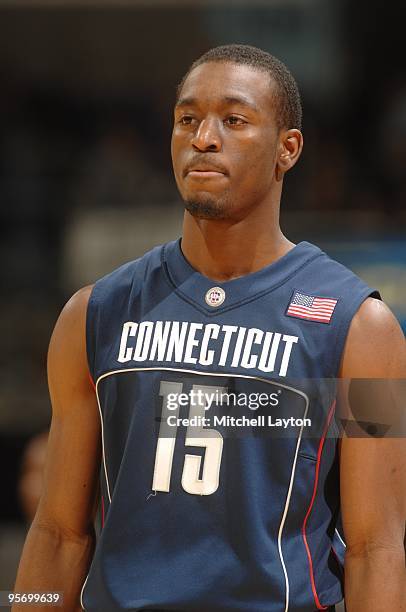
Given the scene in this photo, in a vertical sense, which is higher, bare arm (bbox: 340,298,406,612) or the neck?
the neck

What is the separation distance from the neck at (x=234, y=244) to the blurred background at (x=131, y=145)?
331cm

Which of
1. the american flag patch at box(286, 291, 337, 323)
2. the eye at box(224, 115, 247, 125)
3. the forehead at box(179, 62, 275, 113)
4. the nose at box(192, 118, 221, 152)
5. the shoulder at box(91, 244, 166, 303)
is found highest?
the forehead at box(179, 62, 275, 113)

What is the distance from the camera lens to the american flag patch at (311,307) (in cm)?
265

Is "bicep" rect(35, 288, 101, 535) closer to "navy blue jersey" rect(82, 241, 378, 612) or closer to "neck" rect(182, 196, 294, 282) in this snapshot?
"navy blue jersey" rect(82, 241, 378, 612)

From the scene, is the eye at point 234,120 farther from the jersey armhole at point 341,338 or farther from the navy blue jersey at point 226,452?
the jersey armhole at point 341,338

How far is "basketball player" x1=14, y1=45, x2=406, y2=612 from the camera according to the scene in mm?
2598

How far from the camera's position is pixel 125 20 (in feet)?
32.0

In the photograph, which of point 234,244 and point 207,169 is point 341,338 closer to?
point 234,244

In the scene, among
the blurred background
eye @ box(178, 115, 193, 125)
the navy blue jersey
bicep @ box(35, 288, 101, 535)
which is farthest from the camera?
the blurred background

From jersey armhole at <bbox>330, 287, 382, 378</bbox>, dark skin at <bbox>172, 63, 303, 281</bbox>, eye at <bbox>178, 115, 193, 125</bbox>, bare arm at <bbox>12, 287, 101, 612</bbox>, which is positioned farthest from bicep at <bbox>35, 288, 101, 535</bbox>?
jersey armhole at <bbox>330, 287, 382, 378</bbox>

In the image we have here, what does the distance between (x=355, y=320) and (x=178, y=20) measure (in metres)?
7.51

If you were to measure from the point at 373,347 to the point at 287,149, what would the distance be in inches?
20.8
